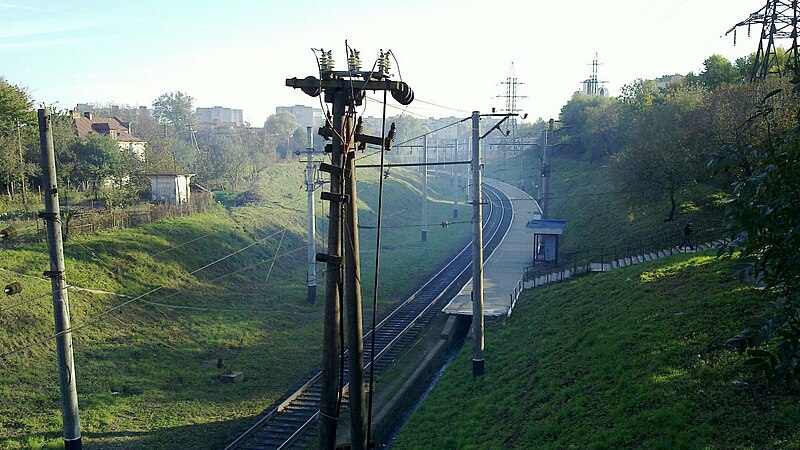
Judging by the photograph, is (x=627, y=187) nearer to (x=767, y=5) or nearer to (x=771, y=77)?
(x=771, y=77)

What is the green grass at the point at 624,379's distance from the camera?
11234 mm

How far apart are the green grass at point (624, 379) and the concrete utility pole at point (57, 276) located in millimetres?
7836

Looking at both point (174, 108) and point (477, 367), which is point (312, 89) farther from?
point (174, 108)

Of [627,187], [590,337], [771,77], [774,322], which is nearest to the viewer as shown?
[774,322]

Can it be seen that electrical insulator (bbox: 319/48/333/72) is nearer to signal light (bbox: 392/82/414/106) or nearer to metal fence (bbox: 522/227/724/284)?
signal light (bbox: 392/82/414/106)

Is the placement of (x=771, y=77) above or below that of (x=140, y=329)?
above

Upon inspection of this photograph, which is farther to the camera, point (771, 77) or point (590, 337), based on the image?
point (771, 77)

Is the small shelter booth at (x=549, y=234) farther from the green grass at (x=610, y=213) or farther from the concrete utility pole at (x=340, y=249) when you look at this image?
the concrete utility pole at (x=340, y=249)

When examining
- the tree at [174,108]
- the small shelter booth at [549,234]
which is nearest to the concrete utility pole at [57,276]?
the small shelter booth at [549,234]

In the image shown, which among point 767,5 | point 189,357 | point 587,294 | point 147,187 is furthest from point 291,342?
point 767,5

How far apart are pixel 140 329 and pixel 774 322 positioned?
21.3 m

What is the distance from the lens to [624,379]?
46.7ft

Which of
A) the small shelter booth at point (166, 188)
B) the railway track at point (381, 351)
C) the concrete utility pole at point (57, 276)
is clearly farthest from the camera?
the small shelter booth at point (166, 188)

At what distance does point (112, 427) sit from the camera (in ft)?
54.9
